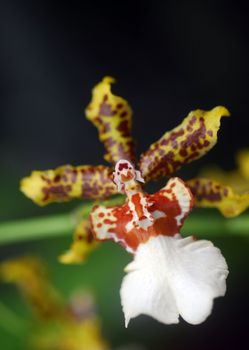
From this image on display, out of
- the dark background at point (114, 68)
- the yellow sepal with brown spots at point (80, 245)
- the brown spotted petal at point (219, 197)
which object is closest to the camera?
the brown spotted petal at point (219, 197)

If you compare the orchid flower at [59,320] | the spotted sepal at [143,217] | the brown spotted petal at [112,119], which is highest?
the brown spotted petal at [112,119]

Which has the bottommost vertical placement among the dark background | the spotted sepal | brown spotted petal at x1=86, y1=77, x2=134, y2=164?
the spotted sepal

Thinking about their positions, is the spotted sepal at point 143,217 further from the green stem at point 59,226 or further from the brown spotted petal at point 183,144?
the green stem at point 59,226

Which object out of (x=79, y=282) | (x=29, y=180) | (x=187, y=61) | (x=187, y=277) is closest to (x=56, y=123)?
(x=187, y=61)

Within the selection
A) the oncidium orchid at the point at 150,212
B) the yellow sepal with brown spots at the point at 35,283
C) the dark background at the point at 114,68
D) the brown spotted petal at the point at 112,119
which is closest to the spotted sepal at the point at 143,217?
the oncidium orchid at the point at 150,212

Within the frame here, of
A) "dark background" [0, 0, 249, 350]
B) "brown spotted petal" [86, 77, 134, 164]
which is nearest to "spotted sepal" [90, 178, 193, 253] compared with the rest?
"brown spotted petal" [86, 77, 134, 164]

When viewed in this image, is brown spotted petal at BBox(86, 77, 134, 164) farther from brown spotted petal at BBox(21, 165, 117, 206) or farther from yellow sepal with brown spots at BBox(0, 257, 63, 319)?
yellow sepal with brown spots at BBox(0, 257, 63, 319)

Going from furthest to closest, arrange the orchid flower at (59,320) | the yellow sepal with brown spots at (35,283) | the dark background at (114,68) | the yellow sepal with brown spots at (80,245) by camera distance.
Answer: the dark background at (114,68) < the orchid flower at (59,320) < the yellow sepal with brown spots at (35,283) < the yellow sepal with brown spots at (80,245)

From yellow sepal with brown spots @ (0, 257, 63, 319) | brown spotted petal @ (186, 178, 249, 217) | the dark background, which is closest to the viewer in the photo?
brown spotted petal @ (186, 178, 249, 217)
